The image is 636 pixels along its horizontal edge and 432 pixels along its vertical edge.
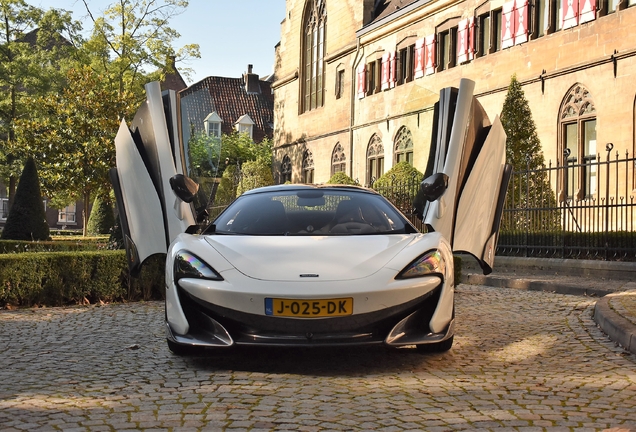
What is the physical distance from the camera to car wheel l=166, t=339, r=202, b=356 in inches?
223

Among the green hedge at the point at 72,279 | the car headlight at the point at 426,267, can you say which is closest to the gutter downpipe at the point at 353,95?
the green hedge at the point at 72,279

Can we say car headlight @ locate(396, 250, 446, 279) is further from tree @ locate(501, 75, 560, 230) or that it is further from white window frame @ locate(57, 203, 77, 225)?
white window frame @ locate(57, 203, 77, 225)

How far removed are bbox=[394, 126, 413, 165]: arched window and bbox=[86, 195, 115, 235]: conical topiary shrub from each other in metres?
13.8

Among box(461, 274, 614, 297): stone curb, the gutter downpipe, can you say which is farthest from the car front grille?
the gutter downpipe

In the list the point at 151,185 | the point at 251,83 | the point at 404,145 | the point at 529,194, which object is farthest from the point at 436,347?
the point at 251,83

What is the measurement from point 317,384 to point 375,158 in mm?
29409

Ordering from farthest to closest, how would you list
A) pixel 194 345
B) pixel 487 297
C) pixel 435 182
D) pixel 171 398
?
pixel 487 297 < pixel 435 182 < pixel 194 345 < pixel 171 398

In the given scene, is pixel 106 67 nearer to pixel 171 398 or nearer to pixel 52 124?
pixel 52 124

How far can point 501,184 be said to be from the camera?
7.52 m

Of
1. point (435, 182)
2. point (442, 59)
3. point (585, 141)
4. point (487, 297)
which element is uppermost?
point (442, 59)

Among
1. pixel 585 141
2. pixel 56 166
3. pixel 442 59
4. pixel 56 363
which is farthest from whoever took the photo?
pixel 56 166

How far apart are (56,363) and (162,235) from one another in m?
1.77

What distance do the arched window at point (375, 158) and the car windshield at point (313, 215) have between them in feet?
87.4

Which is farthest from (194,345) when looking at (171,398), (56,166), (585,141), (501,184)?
(56,166)
